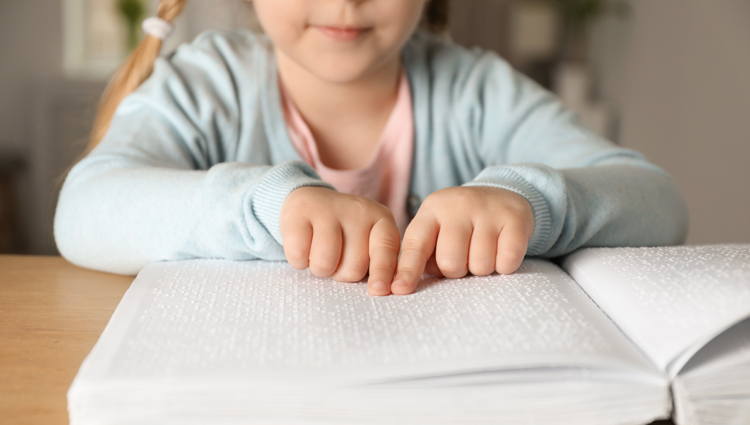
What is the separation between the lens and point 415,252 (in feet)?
1.19

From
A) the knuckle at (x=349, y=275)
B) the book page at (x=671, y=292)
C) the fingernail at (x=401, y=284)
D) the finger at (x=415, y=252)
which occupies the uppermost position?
the book page at (x=671, y=292)

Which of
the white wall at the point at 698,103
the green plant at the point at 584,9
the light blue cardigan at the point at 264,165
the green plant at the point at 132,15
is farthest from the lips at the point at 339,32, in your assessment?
the green plant at the point at 584,9

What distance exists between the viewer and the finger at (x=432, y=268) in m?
0.38

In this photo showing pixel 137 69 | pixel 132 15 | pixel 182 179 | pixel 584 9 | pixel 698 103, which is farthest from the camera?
pixel 584 9

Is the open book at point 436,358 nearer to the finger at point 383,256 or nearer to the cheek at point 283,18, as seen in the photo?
the finger at point 383,256

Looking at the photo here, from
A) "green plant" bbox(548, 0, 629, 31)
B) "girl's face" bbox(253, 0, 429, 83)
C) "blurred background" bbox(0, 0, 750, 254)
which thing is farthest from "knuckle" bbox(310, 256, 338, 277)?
"green plant" bbox(548, 0, 629, 31)

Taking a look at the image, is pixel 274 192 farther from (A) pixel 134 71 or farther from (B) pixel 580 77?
(B) pixel 580 77

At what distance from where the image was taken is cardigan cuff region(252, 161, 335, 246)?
1.31 feet

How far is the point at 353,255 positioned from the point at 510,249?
0.33ft

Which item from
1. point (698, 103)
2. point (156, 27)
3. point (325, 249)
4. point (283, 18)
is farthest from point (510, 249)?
point (698, 103)

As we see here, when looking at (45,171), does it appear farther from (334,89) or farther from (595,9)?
(595,9)

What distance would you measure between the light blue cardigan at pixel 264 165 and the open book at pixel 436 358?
0.10 metres

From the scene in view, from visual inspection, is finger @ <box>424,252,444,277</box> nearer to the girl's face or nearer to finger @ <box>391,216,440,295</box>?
finger @ <box>391,216,440,295</box>

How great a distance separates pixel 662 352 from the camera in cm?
26
